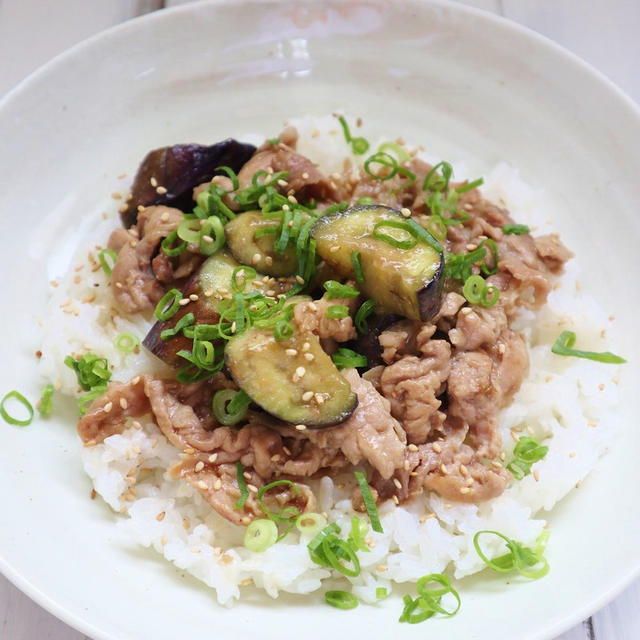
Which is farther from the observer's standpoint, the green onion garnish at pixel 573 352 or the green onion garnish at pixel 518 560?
the green onion garnish at pixel 573 352

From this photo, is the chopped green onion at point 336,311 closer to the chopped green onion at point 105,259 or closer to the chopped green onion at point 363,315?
the chopped green onion at point 363,315

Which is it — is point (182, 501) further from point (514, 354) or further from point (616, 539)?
point (616, 539)

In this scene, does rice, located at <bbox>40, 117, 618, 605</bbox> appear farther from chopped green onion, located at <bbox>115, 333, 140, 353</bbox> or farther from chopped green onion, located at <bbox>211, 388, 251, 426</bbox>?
chopped green onion, located at <bbox>211, 388, 251, 426</bbox>

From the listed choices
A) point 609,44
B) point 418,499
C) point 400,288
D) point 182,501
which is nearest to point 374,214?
point 400,288

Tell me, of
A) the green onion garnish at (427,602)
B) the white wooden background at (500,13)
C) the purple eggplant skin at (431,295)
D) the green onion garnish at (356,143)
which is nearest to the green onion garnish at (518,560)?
the green onion garnish at (427,602)

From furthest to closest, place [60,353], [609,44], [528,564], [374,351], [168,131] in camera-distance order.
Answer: [609,44]
[168,131]
[60,353]
[374,351]
[528,564]

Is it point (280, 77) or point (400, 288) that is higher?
point (280, 77)
